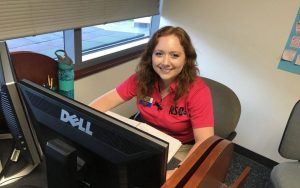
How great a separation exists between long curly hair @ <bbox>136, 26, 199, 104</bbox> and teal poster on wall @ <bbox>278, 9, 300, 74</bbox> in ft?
3.02

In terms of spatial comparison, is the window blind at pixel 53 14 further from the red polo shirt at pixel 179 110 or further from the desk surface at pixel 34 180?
the desk surface at pixel 34 180

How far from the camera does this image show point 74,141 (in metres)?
0.64

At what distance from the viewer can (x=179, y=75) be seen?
4.31ft

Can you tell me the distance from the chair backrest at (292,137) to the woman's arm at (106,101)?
95cm

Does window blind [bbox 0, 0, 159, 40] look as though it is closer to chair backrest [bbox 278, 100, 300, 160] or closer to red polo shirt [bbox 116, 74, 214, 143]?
red polo shirt [bbox 116, 74, 214, 143]

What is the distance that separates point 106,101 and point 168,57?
415mm

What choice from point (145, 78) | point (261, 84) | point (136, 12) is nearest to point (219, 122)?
point (145, 78)

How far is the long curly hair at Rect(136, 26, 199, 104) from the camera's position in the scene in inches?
49.6

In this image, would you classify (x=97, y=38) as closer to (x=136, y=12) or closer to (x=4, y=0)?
(x=136, y=12)

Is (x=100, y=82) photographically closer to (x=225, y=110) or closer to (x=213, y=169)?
(x=225, y=110)

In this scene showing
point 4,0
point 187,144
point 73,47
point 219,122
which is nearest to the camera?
point 4,0

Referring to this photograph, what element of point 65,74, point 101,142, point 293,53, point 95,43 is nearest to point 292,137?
point 293,53

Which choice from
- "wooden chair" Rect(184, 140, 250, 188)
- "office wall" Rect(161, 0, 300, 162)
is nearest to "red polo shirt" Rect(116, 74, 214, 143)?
"wooden chair" Rect(184, 140, 250, 188)

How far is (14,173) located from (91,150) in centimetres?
60
